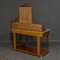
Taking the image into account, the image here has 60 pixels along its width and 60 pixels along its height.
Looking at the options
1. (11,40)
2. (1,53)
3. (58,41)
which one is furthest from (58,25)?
(1,53)

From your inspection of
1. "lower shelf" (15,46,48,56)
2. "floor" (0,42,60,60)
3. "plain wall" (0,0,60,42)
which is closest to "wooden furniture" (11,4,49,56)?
"lower shelf" (15,46,48,56)

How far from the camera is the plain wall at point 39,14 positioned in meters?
5.06

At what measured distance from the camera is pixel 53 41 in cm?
520

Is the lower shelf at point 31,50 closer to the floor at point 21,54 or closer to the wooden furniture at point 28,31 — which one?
the wooden furniture at point 28,31

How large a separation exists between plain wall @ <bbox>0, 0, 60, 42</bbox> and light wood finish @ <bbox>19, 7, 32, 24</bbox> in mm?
525

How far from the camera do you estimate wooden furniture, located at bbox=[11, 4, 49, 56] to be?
4273mm

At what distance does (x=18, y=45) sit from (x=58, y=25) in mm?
1333

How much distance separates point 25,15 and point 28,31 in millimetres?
458

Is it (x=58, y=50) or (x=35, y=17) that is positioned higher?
(x=35, y=17)

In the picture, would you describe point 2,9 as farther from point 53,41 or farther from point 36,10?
point 53,41

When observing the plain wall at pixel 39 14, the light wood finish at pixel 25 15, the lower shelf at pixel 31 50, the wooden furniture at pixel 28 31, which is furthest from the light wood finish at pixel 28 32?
the plain wall at pixel 39 14

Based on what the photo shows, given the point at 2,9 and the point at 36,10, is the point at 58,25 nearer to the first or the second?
the point at 36,10

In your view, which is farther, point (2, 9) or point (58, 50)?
point (2, 9)

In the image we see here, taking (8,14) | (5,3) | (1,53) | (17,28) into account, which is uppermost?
(5,3)
